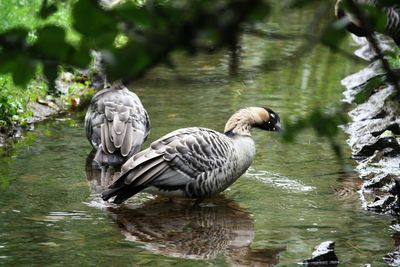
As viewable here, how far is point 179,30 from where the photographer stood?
1850 millimetres

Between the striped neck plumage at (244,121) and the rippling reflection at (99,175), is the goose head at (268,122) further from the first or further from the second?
the rippling reflection at (99,175)

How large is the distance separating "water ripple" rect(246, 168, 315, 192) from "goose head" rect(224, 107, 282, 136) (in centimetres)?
47

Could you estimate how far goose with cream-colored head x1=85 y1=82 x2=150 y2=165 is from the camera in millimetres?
9062

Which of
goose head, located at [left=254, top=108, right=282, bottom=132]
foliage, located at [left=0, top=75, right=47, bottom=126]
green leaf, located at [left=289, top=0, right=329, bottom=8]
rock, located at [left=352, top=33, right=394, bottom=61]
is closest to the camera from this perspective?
green leaf, located at [left=289, top=0, right=329, bottom=8]

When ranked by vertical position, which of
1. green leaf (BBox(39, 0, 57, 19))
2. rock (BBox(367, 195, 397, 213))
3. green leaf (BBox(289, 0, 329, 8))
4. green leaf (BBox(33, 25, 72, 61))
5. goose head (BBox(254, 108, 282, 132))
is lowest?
rock (BBox(367, 195, 397, 213))

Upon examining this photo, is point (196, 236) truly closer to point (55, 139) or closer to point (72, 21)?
point (55, 139)

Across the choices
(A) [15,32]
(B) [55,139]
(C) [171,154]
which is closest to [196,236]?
(C) [171,154]

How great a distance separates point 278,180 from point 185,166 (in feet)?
4.17

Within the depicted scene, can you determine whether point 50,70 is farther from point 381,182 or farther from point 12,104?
point 12,104

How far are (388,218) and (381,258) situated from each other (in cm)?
107

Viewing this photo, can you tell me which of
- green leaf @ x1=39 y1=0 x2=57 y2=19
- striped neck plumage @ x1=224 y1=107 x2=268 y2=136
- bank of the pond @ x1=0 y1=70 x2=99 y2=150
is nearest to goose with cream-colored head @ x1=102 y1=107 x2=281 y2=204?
striped neck plumage @ x1=224 y1=107 x2=268 y2=136

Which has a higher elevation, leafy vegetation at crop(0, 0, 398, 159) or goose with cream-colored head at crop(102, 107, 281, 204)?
leafy vegetation at crop(0, 0, 398, 159)

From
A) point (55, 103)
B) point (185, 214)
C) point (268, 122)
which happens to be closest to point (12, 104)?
point (55, 103)

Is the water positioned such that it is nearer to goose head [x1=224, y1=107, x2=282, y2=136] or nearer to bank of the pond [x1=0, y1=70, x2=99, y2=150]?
bank of the pond [x1=0, y1=70, x2=99, y2=150]
